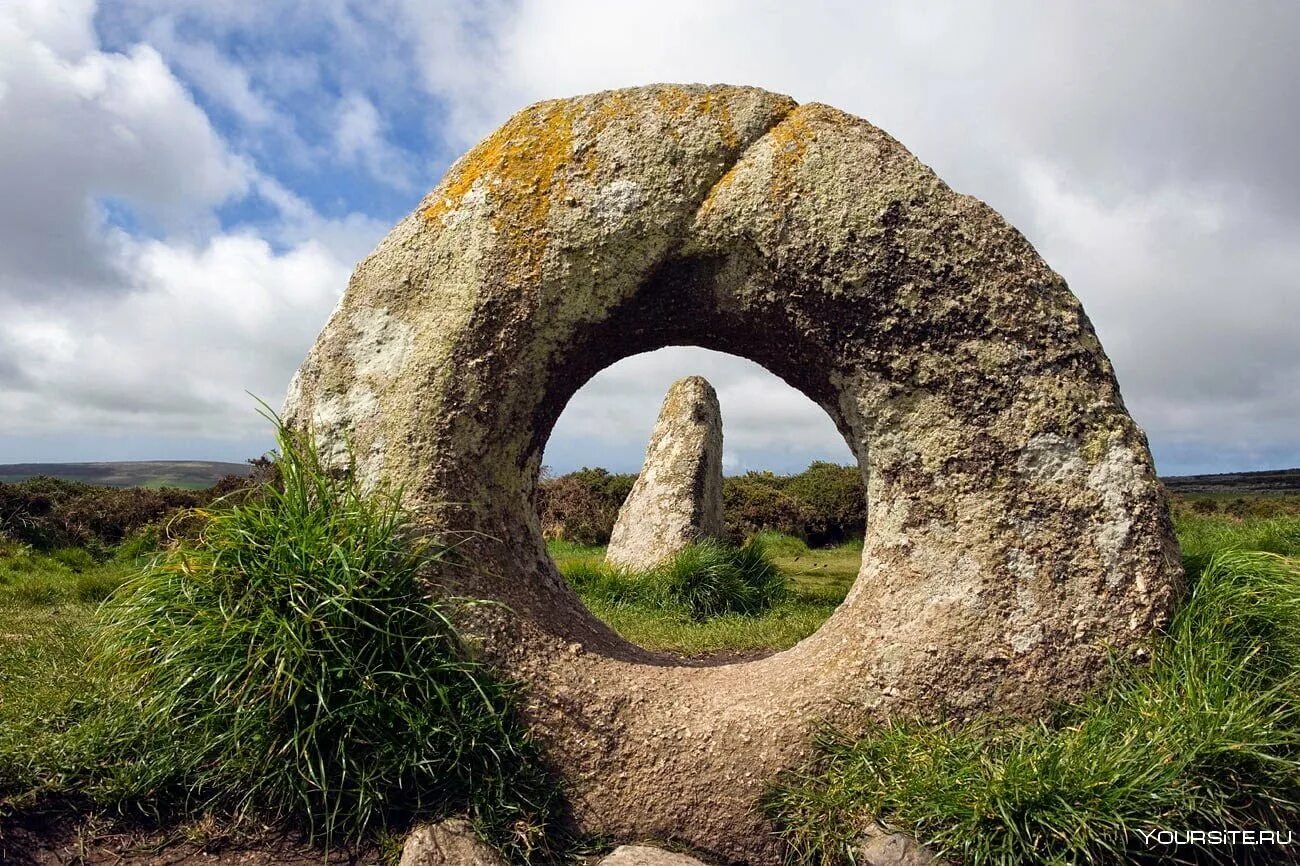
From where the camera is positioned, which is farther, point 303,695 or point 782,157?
point 782,157

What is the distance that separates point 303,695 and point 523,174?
258 centimetres

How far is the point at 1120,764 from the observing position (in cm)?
335

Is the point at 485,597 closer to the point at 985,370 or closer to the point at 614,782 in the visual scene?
the point at 614,782

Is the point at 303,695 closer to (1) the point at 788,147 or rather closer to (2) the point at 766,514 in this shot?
(1) the point at 788,147

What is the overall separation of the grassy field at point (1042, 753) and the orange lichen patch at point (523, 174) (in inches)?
63.2

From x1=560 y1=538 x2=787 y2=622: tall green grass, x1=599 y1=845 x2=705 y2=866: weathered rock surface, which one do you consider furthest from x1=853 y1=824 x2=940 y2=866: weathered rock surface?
x1=560 y1=538 x2=787 y2=622: tall green grass

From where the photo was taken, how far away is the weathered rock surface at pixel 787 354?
3.89 metres

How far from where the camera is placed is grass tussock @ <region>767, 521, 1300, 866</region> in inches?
128

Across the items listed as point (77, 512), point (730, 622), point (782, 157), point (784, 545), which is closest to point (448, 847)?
point (782, 157)

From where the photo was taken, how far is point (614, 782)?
387 cm

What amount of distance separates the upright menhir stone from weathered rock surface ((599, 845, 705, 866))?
6.87 meters

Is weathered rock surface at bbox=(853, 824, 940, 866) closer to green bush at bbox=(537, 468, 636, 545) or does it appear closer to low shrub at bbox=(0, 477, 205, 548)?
low shrub at bbox=(0, 477, 205, 548)

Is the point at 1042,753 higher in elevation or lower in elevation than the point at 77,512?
lower

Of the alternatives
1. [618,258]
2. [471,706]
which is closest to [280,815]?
[471,706]
